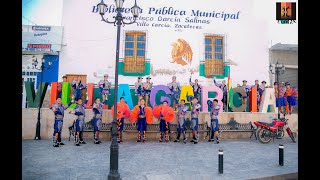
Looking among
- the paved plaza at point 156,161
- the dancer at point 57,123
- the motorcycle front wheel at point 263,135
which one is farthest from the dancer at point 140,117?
the motorcycle front wheel at point 263,135

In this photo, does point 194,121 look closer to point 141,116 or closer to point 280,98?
point 141,116

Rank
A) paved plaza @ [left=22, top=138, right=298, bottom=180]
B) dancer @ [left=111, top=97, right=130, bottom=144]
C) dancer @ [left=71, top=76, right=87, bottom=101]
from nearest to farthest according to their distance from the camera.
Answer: paved plaza @ [left=22, top=138, right=298, bottom=180], dancer @ [left=111, top=97, right=130, bottom=144], dancer @ [left=71, top=76, right=87, bottom=101]

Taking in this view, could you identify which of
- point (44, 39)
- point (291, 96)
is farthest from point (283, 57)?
point (44, 39)

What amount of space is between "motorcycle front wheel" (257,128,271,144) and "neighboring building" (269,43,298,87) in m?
6.08

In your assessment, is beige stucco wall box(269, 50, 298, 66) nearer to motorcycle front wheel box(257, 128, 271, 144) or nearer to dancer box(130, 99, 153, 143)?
motorcycle front wheel box(257, 128, 271, 144)

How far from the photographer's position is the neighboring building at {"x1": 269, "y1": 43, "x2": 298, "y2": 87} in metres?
17.9

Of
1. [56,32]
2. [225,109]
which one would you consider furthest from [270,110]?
[56,32]

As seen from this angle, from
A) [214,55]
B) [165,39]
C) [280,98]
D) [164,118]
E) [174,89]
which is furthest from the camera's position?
[214,55]

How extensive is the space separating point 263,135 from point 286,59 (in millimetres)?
7808

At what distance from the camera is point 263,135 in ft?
42.9

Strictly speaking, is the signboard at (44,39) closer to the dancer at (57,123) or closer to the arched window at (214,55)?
the dancer at (57,123)

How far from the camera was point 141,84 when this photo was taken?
1551 centimetres

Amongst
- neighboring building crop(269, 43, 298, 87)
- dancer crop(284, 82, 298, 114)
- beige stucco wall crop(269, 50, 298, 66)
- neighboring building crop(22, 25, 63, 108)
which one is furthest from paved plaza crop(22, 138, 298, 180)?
beige stucco wall crop(269, 50, 298, 66)
